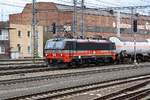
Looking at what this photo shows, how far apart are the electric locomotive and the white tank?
5.11m

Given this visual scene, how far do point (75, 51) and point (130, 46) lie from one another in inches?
559

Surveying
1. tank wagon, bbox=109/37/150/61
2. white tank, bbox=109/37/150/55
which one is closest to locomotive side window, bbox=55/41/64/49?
tank wagon, bbox=109/37/150/61

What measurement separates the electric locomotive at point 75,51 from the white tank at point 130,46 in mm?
5113

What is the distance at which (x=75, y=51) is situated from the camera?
41031 millimetres

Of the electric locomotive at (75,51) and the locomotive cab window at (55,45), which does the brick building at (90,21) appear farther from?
the locomotive cab window at (55,45)

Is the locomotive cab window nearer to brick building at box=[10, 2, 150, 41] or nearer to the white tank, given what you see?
the white tank

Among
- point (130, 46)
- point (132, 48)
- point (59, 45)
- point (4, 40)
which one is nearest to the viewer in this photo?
point (59, 45)

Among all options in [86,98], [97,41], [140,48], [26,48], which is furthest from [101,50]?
[26,48]

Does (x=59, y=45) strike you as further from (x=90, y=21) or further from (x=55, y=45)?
(x=90, y=21)

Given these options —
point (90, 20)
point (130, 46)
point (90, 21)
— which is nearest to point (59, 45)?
point (130, 46)

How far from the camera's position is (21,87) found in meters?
23.1

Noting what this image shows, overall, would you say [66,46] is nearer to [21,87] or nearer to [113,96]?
[21,87]

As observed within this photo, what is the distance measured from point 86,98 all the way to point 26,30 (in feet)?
237

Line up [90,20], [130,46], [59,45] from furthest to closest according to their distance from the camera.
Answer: [90,20]
[130,46]
[59,45]
